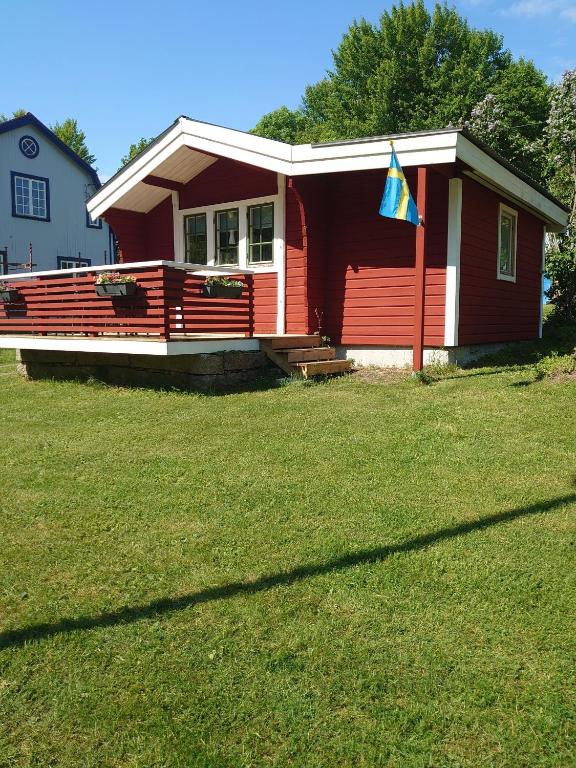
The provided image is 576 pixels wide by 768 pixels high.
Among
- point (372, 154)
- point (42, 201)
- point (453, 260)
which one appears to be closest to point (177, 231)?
point (372, 154)

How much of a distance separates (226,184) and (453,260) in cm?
428

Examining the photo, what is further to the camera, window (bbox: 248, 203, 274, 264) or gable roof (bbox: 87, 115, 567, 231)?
window (bbox: 248, 203, 274, 264)

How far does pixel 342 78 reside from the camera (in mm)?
37344

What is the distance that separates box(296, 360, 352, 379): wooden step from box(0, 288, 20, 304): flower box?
497 cm

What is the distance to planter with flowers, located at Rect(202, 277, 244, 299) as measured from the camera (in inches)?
A: 334

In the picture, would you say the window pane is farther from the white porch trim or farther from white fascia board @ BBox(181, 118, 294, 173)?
the white porch trim

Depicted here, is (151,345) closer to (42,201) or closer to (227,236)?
(227,236)

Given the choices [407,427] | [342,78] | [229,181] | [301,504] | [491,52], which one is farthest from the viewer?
[342,78]

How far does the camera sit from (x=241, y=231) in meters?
10.7

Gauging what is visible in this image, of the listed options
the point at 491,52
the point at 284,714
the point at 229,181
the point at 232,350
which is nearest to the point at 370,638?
the point at 284,714

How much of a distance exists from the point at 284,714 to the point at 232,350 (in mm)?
6474

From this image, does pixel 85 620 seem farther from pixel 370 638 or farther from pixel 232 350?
pixel 232 350

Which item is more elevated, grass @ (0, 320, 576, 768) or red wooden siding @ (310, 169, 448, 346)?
red wooden siding @ (310, 169, 448, 346)

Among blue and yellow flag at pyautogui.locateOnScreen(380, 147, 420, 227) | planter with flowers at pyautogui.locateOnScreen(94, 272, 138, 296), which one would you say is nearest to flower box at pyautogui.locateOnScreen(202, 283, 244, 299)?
planter with flowers at pyautogui.locateOnScreen(94, 272, 138, 296)
